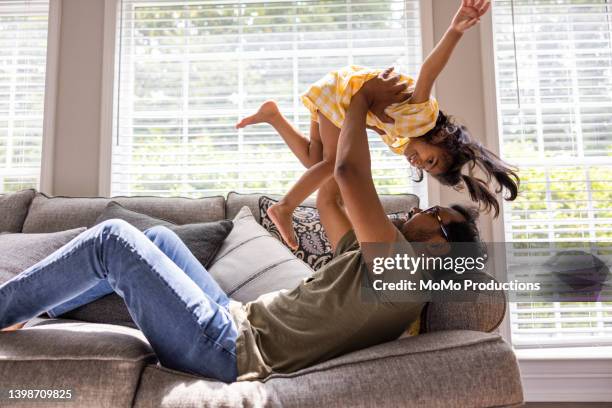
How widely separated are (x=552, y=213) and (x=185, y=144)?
6.75 ft

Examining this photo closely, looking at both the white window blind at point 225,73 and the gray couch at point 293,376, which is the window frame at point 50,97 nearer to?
the white window blind at point 225,73

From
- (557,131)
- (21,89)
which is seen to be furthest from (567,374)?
(21,89)

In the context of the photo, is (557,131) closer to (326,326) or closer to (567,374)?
(567,374)

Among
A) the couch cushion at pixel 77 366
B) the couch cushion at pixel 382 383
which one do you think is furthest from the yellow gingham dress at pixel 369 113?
the couch cushion at pixel 77 366

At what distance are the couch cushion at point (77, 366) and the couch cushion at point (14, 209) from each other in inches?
45.0

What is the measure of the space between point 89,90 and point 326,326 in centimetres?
222

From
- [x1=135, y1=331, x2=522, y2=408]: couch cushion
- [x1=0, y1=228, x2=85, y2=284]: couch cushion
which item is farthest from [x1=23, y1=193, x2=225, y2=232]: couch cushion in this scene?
[x1=135, y1=331, x2=522, y2=408]: couch cushion

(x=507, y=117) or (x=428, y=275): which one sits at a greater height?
(x=507, y=117)

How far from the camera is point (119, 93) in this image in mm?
2787

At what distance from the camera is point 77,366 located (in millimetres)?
1208

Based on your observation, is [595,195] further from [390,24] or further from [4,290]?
[4,290]

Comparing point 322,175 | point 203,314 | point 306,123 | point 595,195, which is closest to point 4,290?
point 203,314

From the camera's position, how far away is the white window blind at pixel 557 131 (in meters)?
2.50

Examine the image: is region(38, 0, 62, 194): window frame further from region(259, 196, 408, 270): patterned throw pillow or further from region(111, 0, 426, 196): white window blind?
region(259, 196, 408, 270): patterned throw pillow
